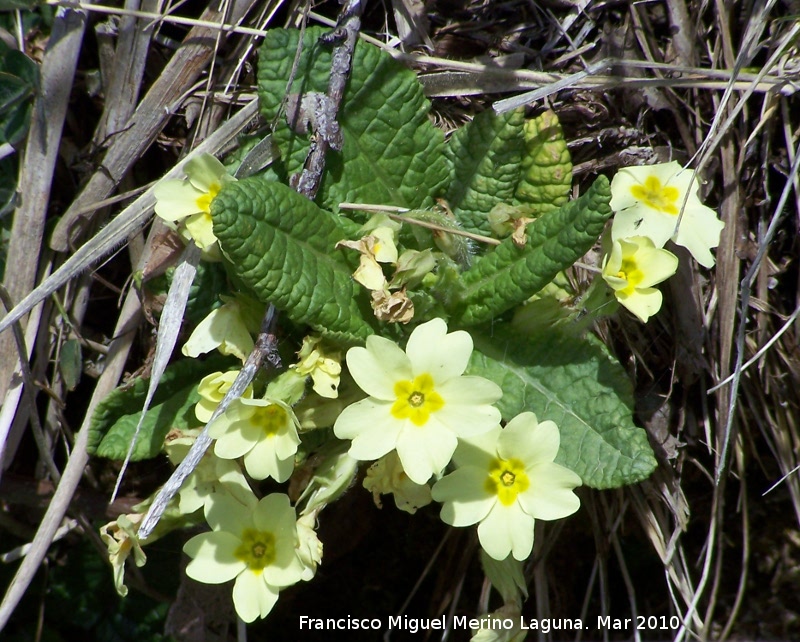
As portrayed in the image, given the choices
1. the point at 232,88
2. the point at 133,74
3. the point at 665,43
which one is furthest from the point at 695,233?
the point at 133,74

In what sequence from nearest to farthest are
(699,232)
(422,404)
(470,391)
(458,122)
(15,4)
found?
1. (470,391)
2. (422,404)
3. (699,232)
4. (15,4)
5. (458,122)

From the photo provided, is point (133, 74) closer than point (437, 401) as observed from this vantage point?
No

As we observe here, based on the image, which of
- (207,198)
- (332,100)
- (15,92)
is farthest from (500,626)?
(15,92)

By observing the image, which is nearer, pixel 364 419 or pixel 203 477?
→ pixel 364 419

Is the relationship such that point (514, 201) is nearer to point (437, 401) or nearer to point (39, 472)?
point (437, 401)

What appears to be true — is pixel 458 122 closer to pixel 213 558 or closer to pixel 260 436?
pixel 260 436

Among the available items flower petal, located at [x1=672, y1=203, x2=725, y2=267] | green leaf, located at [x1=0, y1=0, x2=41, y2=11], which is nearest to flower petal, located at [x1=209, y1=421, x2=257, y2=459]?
flower petal, located at [x1=672, y1=203, x2=725, y2=267]

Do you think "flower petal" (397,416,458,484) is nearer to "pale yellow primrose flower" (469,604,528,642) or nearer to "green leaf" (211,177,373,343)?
"green leaf" (211,177,373,343)
